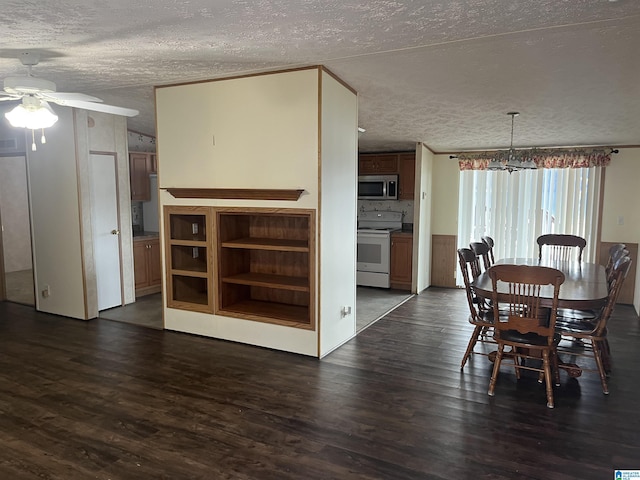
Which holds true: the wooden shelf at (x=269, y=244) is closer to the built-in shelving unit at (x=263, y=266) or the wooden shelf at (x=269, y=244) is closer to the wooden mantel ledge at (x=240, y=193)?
the built-in shelving unit at (x=263, y=266)

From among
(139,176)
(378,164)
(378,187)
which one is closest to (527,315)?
(378,187)

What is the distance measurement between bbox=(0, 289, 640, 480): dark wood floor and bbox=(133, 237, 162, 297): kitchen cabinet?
5.71 feet

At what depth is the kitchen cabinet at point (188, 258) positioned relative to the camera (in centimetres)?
423

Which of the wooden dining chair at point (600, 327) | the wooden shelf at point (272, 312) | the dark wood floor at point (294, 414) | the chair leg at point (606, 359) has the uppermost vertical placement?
the wooden dining chair at point (600, 327)

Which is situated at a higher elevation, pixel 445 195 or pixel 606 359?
pixel 445 195

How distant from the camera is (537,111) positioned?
4.29 metres

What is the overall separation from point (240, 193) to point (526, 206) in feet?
14.6

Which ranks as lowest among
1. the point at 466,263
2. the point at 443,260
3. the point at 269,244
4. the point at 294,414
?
the point at 294,414

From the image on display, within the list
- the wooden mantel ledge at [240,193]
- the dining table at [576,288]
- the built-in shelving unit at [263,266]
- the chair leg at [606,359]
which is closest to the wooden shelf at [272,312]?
the built-in shelving unit at [263,266]

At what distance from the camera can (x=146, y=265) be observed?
6062 mm

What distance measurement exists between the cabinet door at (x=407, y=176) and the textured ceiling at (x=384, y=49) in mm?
2035

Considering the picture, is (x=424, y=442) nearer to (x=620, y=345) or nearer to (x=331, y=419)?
(x=331, y=419)

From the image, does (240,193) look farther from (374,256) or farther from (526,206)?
(526,206)

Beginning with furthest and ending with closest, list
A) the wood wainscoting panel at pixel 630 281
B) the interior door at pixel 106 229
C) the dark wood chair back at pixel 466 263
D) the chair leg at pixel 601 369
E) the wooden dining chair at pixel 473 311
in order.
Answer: the wood wainscoting panel at pixel 630 281
the interior door at pixel 106 229
the dark wood chair back at pixel 466 263
the wooden dining chair at pixel 473 311
the chair leg at pixel 601 369
